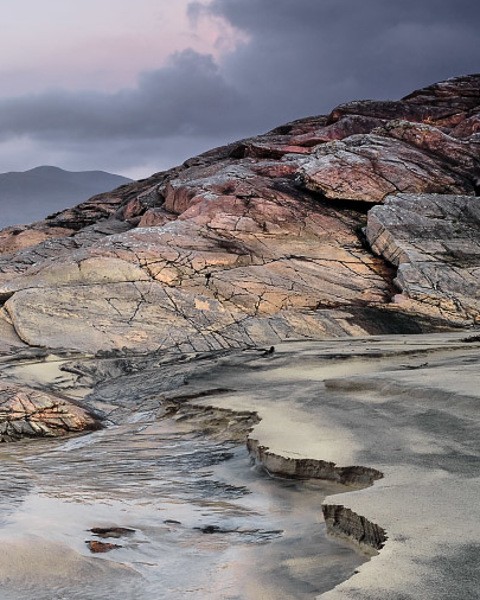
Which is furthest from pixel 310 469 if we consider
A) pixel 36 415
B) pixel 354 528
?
pixel 36 415

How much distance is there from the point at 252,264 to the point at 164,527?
9.39 meters

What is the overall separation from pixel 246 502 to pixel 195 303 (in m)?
7.56

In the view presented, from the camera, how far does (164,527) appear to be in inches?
159

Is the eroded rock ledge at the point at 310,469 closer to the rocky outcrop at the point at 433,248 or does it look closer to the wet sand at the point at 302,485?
the wet sand at the point at 302,485

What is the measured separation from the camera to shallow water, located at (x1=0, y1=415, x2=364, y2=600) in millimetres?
2986

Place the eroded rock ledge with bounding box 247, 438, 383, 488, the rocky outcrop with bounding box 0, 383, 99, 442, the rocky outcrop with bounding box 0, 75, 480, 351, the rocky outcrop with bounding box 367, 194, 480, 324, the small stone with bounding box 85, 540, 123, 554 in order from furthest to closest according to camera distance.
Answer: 1. the rocky outcrop with bounding box 367, 194, 480, 324
2. the rocky outcrop with bounding box 0, 75, 480, 351
3. the rocky outcrop with bounding box 0, 383, 99, 442
4. the eroded rock ledge with bounding box 247, 438, 383, 488
5. the small stone with bounding box 85, 540, 123, 554

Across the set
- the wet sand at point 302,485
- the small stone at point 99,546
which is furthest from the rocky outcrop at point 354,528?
the small stone at point 99,546

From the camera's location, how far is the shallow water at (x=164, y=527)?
9.80ft

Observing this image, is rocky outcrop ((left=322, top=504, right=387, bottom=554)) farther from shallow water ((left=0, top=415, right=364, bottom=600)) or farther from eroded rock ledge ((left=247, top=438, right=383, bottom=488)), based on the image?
eroded rock ledge ((left=247, top=438, right=383, bottom=488))

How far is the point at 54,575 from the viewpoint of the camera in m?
2.98

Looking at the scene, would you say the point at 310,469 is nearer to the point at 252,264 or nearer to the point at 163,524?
the point at 163,524

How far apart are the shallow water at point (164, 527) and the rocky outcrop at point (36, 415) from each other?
1024 millimetres

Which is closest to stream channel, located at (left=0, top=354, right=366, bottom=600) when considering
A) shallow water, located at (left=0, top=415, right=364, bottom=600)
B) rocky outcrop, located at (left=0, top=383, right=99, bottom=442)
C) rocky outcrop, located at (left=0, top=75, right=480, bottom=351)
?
shallow water, located at (left=0, top=415, right=364, bottom=600)

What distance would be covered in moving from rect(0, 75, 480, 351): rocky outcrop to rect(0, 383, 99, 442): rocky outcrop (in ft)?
8.56
